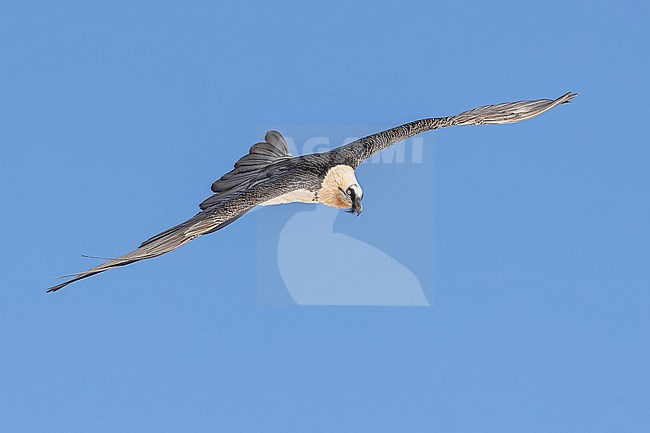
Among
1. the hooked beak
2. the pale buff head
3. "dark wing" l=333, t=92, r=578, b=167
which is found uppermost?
"dark wing" l=333, t=92, r=578, b=167

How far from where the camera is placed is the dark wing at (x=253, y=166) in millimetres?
7820

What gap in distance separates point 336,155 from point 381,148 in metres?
0.42

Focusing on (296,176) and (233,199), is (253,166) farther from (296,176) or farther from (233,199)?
(233,199)

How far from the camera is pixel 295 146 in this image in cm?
870

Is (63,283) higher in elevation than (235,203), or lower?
lower

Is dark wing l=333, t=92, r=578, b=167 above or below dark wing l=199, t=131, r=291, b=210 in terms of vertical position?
above

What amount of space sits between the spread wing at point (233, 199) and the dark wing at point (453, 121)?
0.54 meters

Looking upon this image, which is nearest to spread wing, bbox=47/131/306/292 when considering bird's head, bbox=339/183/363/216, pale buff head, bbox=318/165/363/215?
pale buff head, bbox=318/165/363/215

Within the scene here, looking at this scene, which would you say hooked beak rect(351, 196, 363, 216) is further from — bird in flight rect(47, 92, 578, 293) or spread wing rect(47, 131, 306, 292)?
spread wing rect(47, 131, 306, 292)

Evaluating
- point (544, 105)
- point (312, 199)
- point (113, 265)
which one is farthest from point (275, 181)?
point (544, 105)

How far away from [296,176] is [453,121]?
58.4 inches

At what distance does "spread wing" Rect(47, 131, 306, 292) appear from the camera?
6.23m

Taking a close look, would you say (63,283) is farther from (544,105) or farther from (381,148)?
(544,105)

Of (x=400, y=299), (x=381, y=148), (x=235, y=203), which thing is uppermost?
(x=381, y=148)
